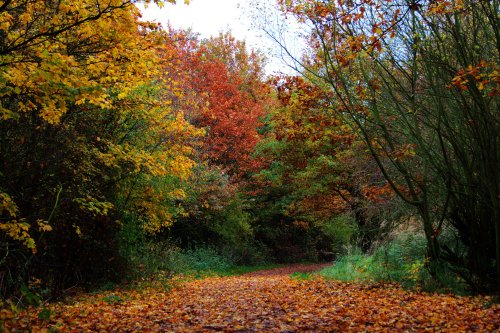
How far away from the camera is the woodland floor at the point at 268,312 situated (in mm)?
5602

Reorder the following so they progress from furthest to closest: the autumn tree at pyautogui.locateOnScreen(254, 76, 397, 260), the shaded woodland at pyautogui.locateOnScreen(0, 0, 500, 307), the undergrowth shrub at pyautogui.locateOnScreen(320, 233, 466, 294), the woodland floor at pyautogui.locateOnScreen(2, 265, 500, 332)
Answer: the autumn tree at pyautogui.locateOnScreen(254, 76, 397, 260), the undergrowth shrub at pyautogui.locateOnScreen(320, 233, 466, 294), the shaded woodland at pyautogui.locateOnScreen(0, 0, 500, 307), the woodland floor at pyautogui.locateOnScreen(2, 265, 500, 332)

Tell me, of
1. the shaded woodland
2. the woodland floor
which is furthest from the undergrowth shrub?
the woodland floor

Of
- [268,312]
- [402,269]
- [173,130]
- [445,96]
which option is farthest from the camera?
[173,130]

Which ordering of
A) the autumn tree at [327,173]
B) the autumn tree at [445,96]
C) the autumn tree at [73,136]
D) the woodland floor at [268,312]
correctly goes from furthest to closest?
the autumn tree at [327,173] → the autumn tree at [445,96] → the woodland floor at [268,312] → the autumn tree at [73,136]

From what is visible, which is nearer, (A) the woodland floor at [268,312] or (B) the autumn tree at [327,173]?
(A) the woodland floor at [268,312]

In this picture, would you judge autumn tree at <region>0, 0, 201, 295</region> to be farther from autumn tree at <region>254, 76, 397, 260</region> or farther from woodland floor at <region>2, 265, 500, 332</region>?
autumn tree at <region>254, 76, 397, 260</region>

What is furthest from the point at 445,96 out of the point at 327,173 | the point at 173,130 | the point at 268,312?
the point at 327,173

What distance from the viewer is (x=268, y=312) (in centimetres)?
692

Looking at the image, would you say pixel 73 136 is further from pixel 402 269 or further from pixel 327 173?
pixel 327 173

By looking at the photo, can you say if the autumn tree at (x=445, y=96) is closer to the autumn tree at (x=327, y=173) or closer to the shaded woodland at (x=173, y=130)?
the shaded woodland at (x=173, y=130)

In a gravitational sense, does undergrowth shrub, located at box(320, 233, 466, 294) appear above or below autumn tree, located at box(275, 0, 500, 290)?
below

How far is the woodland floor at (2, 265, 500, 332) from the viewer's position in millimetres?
5602

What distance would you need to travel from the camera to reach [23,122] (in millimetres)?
7953

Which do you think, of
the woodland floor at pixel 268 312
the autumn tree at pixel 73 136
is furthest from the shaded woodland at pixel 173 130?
→ the woodland floor at pixel 268 312
